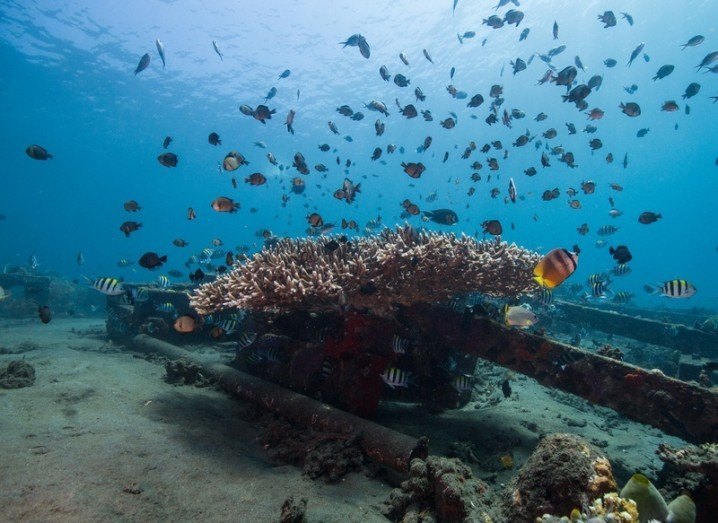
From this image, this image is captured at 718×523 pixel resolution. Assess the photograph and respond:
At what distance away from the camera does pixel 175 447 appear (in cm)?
448

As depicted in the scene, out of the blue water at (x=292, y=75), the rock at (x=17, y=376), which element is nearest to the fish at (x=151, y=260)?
the rock at (x=17, y=376)

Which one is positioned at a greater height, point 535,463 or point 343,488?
point 535,463

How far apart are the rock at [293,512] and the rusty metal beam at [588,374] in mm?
3902

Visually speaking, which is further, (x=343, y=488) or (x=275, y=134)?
(x=275, y=134)

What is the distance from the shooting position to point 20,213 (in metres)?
171

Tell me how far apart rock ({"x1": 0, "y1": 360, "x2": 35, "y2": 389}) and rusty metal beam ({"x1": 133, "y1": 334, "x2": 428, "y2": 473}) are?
2.76 m

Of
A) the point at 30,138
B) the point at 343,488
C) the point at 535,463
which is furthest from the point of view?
the point at 30,138

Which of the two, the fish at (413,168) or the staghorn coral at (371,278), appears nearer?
the staghorn coral at (371,278)

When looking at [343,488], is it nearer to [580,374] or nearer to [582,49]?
[580,374]

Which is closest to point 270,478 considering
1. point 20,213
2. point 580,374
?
point 580,374

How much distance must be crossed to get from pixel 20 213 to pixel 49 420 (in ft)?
753

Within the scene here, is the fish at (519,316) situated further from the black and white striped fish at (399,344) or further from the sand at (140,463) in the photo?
the sand at (140,463)

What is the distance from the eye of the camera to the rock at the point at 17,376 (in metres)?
5.87

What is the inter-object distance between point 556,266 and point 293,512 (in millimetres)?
3516
